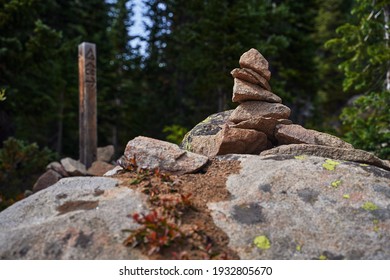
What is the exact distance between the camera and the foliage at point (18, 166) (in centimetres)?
1334

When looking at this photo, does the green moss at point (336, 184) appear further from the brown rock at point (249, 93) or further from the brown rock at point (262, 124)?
the brown rock at point (249, 93)

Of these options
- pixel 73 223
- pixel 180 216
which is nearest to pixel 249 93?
pixel 180 216

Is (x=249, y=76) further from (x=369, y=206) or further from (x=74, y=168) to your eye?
(x=74, y=168)

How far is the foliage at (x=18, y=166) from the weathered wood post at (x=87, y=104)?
1.62 m

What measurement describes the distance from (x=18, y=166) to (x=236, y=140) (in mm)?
9516

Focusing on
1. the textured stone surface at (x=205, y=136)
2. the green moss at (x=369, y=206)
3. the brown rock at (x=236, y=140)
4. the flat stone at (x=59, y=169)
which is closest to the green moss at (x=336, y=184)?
the green moss at (x=369, y=206)

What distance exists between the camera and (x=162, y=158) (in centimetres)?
704

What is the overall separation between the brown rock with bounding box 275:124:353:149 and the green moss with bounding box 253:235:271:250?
3028 millimetres

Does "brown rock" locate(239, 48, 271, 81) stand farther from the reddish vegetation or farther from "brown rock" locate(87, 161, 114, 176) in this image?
"brown rock" locate(87, 161, 114, 176)

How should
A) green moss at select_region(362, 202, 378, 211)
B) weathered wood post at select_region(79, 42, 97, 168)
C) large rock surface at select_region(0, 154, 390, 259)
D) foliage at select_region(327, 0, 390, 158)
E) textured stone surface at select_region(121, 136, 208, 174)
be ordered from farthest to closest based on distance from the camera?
weathered wood post at select_region(79, 42, 97, 168) → foliage at select_region(327, 0, 390, 158) → textured stone surface at select_region(121, 136, 208, 174) → green moss at select_region(362, 202, 378, 211) → large rock surface at select_region(0, 154, 390, 259)

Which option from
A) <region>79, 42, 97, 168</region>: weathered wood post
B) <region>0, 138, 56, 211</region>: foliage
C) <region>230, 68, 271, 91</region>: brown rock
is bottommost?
<region>0, 138, 56, 211</region>: foliage

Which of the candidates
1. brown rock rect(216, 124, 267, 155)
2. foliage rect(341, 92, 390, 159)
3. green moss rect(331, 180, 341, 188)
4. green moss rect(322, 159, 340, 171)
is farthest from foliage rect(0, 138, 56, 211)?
green moss rect(331, 180, 341, 188)

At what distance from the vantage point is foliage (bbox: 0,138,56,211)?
13344 mm
